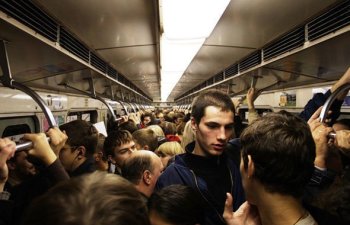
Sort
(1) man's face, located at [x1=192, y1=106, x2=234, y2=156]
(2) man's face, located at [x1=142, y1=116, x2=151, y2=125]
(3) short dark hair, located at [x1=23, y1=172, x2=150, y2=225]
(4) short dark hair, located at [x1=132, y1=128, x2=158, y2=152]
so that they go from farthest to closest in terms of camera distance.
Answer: (2) man's face, located at [x1=142, y1=116, x2=151, y2=125], (4) short dark hair, located at [x1=132, y1=128, x2=158, y2=152], (1) man's face, located at [x1=192, y1=106, x2=234, y2=156], (3) short dark hair, located at [x1=23, y1=172, x2=150, y2=225]

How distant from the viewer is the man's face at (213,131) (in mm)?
1877

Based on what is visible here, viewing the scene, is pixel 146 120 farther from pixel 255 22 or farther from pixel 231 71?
pixel 255 22

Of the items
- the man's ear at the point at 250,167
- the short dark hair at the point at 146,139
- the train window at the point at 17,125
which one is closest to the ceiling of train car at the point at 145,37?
the train window at the point at 17,125

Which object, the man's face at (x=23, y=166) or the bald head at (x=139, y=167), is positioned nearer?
the bald head at (x=139, y=167)

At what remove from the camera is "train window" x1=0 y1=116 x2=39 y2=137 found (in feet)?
9.76

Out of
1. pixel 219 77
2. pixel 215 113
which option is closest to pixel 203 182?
pixel 215 113

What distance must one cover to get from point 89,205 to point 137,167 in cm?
168

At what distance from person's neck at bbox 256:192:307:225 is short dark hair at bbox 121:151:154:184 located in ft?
3.90

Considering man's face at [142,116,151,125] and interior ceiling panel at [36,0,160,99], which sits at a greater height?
interior ceiling panel at [36,0,160,99]

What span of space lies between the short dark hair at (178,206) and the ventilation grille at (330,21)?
4.72 ft

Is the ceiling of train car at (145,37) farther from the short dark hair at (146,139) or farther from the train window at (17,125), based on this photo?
the short dark hair at (146,139)

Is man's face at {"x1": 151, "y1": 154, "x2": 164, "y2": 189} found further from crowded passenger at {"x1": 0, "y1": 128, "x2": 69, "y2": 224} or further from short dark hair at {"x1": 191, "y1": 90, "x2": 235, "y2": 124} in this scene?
crowded passenger at {"x1": 0, "y1": 128, "x2": 69, "y2": 224}

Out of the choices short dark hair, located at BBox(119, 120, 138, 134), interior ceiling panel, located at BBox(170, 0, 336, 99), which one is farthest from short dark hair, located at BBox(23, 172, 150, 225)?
short dark hair, located at BBox(119, 120, 138, 134)

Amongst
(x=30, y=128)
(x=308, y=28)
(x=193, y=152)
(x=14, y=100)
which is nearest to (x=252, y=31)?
(x=308, y=28)
